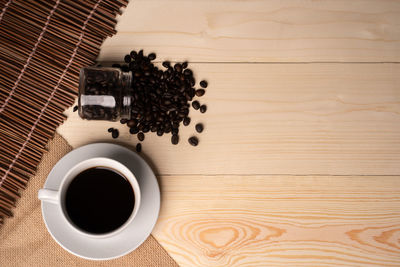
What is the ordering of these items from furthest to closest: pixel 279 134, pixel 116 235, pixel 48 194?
pixel 279 134
pixel 116 235
pixel 48 194

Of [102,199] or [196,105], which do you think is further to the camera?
[196,105]

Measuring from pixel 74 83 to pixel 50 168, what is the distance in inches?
9.4

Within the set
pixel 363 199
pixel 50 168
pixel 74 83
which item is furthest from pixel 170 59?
pixel 363 199

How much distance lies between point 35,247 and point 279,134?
72 centimetres

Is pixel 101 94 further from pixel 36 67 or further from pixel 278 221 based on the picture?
pixel 278 221

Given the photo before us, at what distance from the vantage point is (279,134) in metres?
1.02

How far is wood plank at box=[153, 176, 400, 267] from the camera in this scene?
98cm

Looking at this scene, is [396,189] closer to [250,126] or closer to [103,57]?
[250,126]

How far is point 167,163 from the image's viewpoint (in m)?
0.99

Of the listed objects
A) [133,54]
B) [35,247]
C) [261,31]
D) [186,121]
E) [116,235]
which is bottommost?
[35,247]

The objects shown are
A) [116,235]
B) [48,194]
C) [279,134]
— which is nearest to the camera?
[48,194]

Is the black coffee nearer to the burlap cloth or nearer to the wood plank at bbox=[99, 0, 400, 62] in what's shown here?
the burlap cloth

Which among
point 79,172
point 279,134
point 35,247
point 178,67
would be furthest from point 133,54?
point 35,247

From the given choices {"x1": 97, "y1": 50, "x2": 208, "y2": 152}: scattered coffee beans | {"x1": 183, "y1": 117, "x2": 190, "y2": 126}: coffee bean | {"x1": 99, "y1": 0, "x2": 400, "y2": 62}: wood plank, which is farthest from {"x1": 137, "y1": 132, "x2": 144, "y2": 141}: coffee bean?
{"x1": 99, "y1": 0, "x2": 400, "y2": 62}: wood plank
